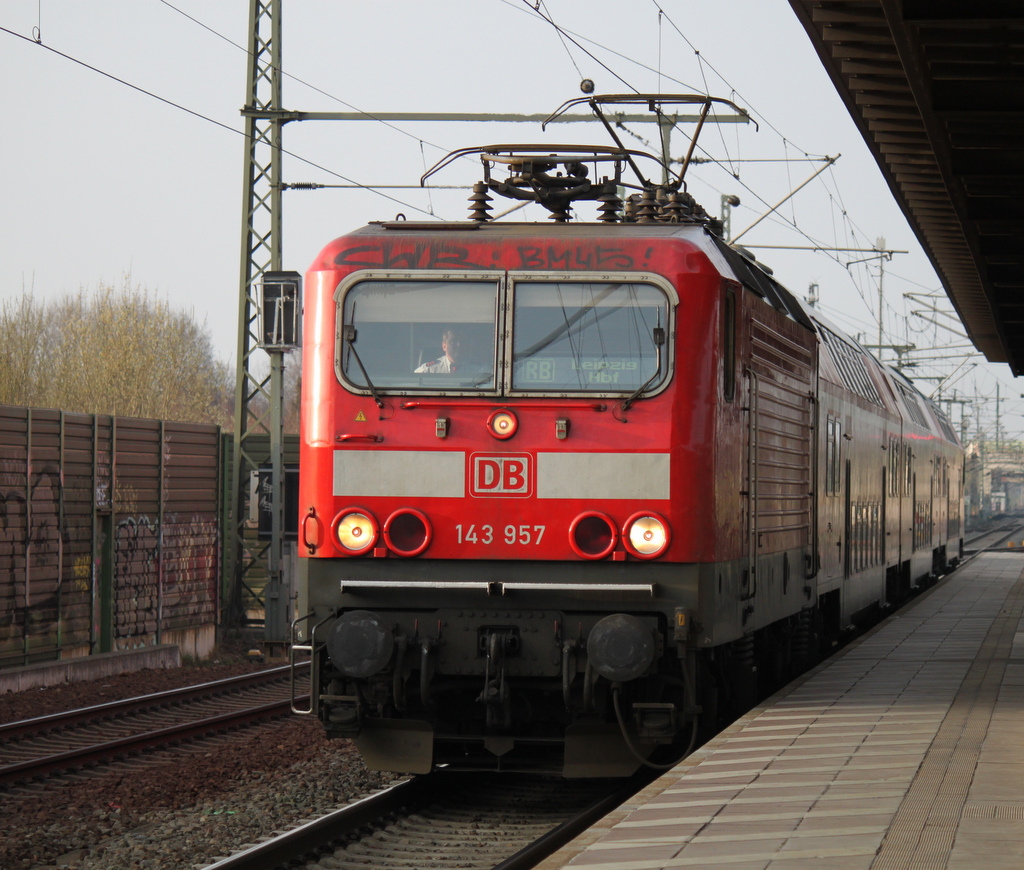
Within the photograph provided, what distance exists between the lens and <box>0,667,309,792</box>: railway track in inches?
380

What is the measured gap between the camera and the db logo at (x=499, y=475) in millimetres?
7711

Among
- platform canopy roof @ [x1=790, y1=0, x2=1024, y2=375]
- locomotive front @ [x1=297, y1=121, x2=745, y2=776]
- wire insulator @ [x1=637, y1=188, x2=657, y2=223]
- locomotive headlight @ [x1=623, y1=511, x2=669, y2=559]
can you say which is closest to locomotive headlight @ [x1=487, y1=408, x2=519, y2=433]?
locomotive front @ [x1=297, y1=121, x2=745, y2=776]

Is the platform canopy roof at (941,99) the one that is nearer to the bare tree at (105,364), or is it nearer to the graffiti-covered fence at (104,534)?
the graffiti-covered fence at (104,534)

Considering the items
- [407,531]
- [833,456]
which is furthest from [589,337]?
[833,456]

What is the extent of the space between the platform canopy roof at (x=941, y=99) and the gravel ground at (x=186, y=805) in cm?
513

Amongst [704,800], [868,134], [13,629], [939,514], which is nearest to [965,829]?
[704,800]

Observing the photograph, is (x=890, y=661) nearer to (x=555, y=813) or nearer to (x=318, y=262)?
(x=555, y=813)

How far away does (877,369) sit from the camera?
18.4 m

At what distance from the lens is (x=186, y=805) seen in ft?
27.6

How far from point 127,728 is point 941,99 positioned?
7.84 m

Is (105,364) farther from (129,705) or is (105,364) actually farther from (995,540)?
(995,540)

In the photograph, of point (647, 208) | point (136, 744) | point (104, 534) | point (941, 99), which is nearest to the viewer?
point (941, 99)

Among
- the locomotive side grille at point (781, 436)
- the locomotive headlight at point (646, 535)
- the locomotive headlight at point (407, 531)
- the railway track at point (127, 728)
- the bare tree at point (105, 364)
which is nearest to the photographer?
the locomotive headlight at point (646, 535)

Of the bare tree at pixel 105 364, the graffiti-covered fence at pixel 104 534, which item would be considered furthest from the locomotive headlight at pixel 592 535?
the bare tree at pixel 105 364
